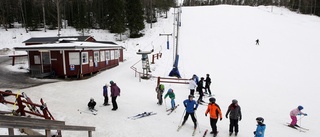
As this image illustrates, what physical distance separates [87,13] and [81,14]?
688 cm

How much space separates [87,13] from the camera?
56.1 meters

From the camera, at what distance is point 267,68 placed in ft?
73.8

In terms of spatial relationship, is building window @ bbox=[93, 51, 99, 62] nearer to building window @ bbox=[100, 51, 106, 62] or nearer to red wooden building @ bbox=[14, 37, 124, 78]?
→ red wooden building @ bbox=[14, 37, 124, 78]

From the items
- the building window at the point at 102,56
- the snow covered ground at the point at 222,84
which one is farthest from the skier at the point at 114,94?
the building window at the point at 102,56

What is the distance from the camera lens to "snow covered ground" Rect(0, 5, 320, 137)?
29.8 ft

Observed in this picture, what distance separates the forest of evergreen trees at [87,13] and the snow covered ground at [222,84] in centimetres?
479

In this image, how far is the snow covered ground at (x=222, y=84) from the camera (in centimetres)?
909

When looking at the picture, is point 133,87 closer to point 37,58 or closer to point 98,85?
point 98,85

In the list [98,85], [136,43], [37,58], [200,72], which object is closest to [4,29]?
[136,43]

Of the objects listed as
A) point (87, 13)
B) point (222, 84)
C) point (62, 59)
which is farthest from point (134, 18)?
point (222, 84)

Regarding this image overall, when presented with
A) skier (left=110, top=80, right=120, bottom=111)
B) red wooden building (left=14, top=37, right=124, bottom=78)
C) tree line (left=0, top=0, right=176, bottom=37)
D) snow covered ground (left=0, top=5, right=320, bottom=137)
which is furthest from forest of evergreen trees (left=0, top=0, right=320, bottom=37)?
skier (left=110, top=80, right=120, bottom=111)

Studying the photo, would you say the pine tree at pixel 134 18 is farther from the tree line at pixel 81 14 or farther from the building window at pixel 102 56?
the building window at pixel 102 56

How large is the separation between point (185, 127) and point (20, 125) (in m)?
6.72

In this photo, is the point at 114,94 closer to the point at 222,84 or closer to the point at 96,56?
the point at 222,84
